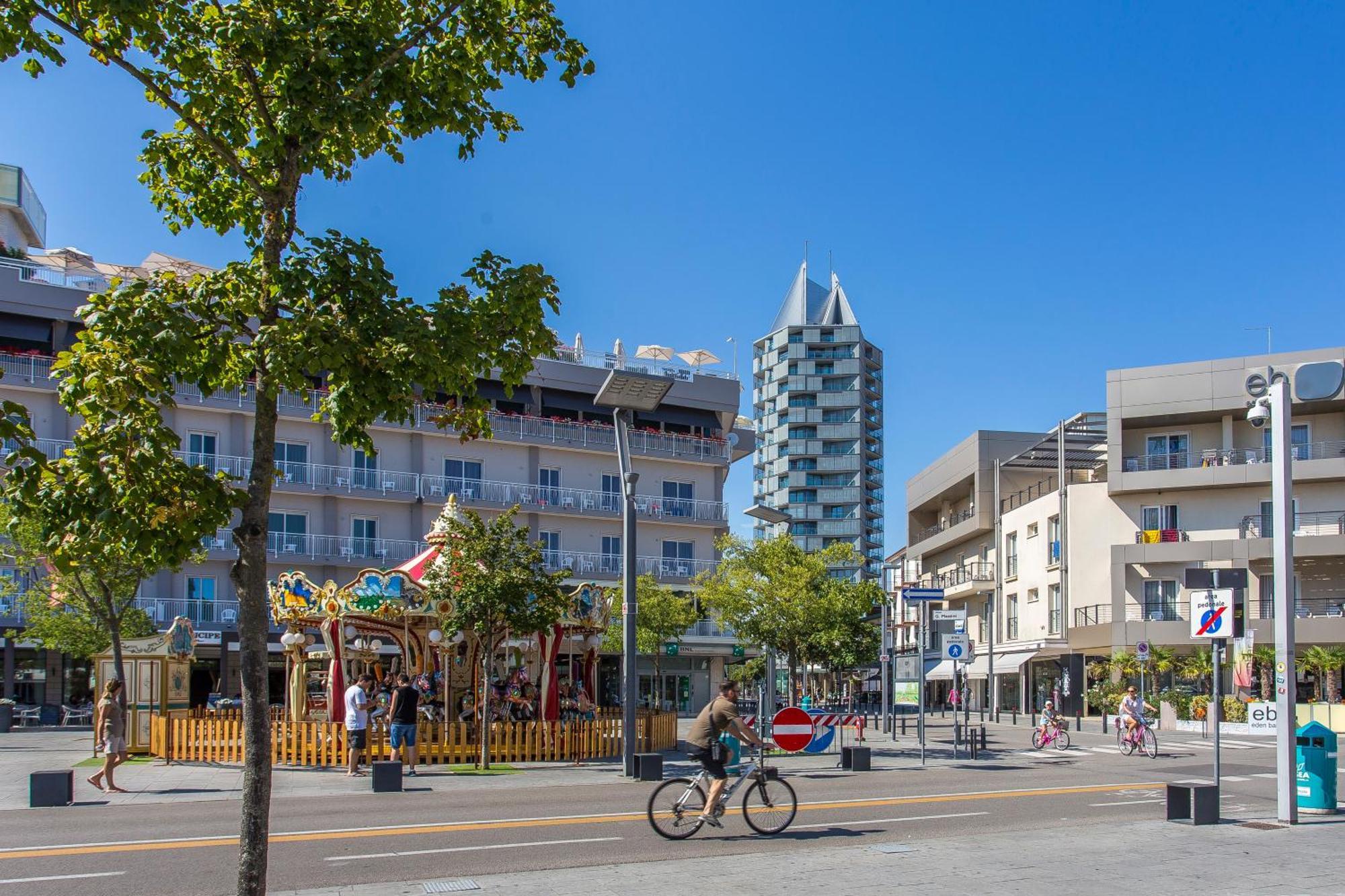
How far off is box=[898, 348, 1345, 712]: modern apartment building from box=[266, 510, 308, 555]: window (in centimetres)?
2800

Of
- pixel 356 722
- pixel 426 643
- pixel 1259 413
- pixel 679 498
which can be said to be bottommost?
pixel 356 722

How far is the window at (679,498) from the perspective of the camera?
56.8 m

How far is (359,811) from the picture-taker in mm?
16375

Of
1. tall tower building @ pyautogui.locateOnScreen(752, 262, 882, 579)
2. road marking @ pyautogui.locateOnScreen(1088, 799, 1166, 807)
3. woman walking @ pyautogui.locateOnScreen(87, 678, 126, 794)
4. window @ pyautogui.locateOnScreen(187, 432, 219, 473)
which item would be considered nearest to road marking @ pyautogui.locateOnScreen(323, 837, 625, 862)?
road marking @ pyautogui.locateOnScreen(1088, 799, 1166, 807)

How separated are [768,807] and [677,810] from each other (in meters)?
1.10

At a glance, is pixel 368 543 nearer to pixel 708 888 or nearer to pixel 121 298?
pixel 708 888

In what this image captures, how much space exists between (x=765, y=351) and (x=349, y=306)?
11657 cm

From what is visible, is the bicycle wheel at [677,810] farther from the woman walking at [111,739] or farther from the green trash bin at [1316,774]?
the woman walking at [111,739]

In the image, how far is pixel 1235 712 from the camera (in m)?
40.5

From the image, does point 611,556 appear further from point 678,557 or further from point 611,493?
point 678,557

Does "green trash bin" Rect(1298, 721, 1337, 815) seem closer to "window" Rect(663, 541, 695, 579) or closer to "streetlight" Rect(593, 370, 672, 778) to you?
"streetlight" Rect(593, 370, 672, 778)

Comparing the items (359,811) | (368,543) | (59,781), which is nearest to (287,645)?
(59,781)

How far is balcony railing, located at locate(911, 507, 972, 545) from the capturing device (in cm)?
6775

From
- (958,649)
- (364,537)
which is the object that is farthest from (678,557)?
(958,649)
